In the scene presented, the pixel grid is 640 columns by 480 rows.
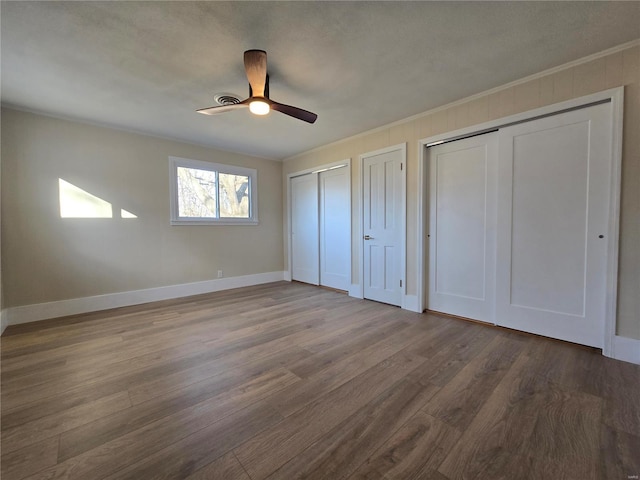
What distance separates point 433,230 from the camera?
3303 mm

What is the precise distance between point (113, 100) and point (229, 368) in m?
3.10

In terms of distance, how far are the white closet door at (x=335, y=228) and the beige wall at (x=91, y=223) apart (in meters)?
1.79

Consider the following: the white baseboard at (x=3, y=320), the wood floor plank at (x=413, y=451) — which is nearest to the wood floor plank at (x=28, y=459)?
the wood floor plank at (x=413, y=451)

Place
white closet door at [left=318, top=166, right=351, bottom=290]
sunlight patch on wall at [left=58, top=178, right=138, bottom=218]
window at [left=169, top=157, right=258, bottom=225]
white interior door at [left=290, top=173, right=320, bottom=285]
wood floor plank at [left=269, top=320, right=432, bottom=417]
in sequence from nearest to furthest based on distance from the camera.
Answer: wood floor plank at [left=269, top=320, right=432, bottom=417]
sunlight patch on wall at [left=58, top=178, right=138, bottom=218]
window at [left=169, top=157, right=258, bottom=225]
white closet door at [left=318, top=166, right=351, bottom=290]
white interior door at [left=290, top=173, right=320, bottom=285]

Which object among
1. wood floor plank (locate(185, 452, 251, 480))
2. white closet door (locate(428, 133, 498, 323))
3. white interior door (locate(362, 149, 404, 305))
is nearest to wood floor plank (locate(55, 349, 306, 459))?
wood floor plank (locate(185, 452, 251, 480))

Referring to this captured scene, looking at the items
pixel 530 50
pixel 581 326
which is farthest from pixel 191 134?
pixel 581 326

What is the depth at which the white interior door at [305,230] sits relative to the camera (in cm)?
495

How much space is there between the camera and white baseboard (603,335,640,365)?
2.04 m

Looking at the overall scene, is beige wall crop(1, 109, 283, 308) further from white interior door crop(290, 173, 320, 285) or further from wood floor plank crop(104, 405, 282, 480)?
wood floor plank crop(104, 405, 282, 480)

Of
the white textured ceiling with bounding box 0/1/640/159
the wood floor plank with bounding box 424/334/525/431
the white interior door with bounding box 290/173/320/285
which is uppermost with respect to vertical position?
the white textured ceiling with bounding box 0/1/640/159

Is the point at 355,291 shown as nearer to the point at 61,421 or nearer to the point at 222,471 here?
the point at 222,471

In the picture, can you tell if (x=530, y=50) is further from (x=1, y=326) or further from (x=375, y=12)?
(x=1, y=326)

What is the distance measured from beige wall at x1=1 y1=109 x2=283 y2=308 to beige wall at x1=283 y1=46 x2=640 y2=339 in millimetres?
3248

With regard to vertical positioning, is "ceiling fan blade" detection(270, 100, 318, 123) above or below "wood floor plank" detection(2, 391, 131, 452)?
above
